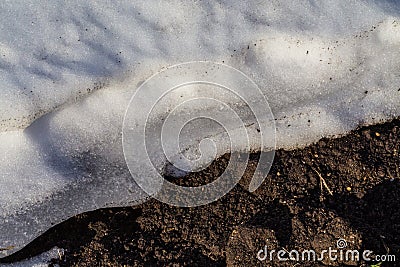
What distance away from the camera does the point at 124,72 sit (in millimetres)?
2041

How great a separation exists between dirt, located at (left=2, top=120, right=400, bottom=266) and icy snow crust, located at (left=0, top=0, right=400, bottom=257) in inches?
3.1

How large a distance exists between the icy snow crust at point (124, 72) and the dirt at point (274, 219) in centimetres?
8

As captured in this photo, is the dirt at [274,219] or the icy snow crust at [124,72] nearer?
the dirt at [274,219]

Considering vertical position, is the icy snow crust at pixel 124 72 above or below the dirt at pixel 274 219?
above

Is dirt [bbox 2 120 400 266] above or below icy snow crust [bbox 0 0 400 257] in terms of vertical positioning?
below

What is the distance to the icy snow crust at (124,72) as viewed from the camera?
1990 mm

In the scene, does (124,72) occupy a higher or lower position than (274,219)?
higher

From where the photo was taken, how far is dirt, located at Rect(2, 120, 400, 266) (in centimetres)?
183

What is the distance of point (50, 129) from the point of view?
6.63 feet

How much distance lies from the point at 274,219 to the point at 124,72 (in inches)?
35.9

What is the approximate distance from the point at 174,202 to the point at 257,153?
43 centimetres

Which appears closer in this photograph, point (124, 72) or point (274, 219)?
point (274, 219)

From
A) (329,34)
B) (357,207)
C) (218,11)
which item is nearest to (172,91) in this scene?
(218,11)

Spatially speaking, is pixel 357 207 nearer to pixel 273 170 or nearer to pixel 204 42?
pixel 273 170
